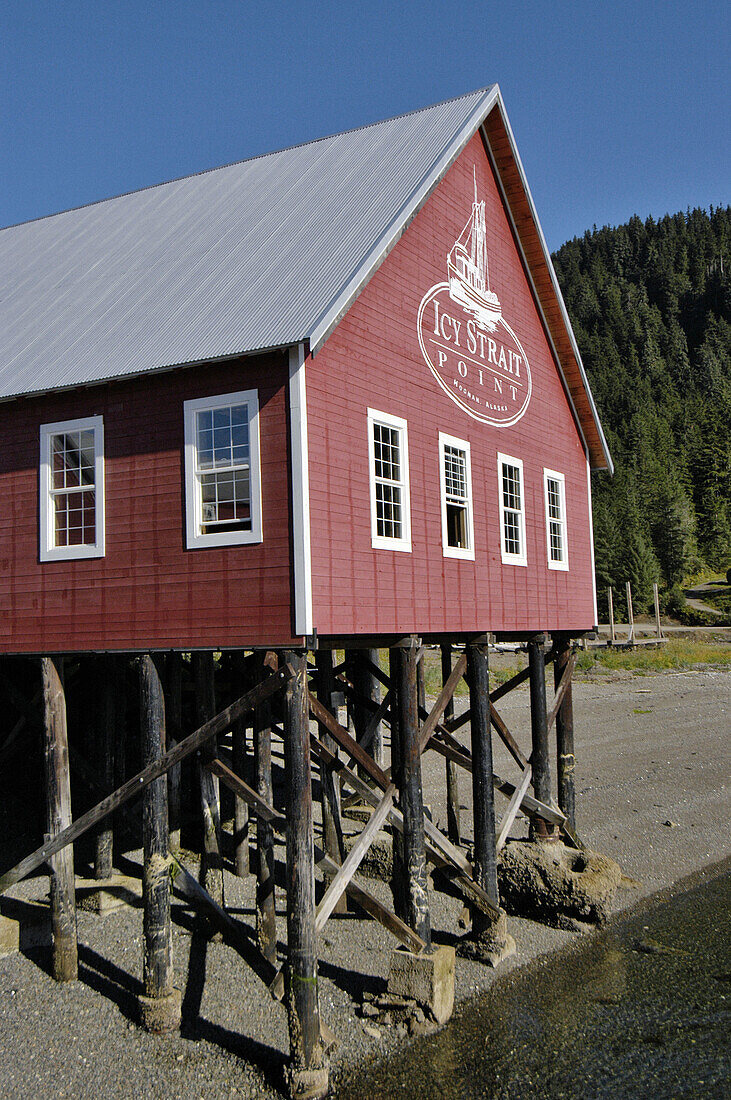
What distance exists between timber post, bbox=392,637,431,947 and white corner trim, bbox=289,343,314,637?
2.51 meters

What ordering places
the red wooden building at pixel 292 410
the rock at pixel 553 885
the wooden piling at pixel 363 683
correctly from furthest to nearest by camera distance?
the wooden piling at pixel 363 683 → the rock at pixel 553 885 → the red wooden building at pixel 292 410

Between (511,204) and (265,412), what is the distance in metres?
8.18

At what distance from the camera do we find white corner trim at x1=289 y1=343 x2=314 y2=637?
10.2 metres

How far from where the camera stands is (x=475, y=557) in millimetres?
14133

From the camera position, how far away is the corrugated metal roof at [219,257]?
11.5 metres

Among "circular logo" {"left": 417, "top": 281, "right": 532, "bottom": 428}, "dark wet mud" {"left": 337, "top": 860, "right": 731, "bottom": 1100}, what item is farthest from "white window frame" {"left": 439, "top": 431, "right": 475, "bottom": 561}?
"dark wet mud" {"left": 337, "top": 860, "right": 731, "bottom": 1100}

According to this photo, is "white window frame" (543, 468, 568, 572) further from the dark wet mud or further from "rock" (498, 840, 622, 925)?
the dark wet mud

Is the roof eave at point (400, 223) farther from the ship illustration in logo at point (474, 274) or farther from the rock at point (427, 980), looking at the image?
the rock at point (427, 980)

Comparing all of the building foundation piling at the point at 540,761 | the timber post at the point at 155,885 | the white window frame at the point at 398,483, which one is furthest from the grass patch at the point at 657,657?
the timber post at the point at 155,885

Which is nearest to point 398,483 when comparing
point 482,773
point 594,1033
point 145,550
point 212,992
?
point 145,550

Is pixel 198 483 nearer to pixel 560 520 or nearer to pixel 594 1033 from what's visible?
pixel 594 1033

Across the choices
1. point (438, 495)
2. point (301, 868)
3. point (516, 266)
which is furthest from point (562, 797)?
point (516, 266)

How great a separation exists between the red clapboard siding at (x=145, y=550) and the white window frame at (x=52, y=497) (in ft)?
0.37

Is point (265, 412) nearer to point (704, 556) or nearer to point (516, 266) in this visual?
point (516, 266)
